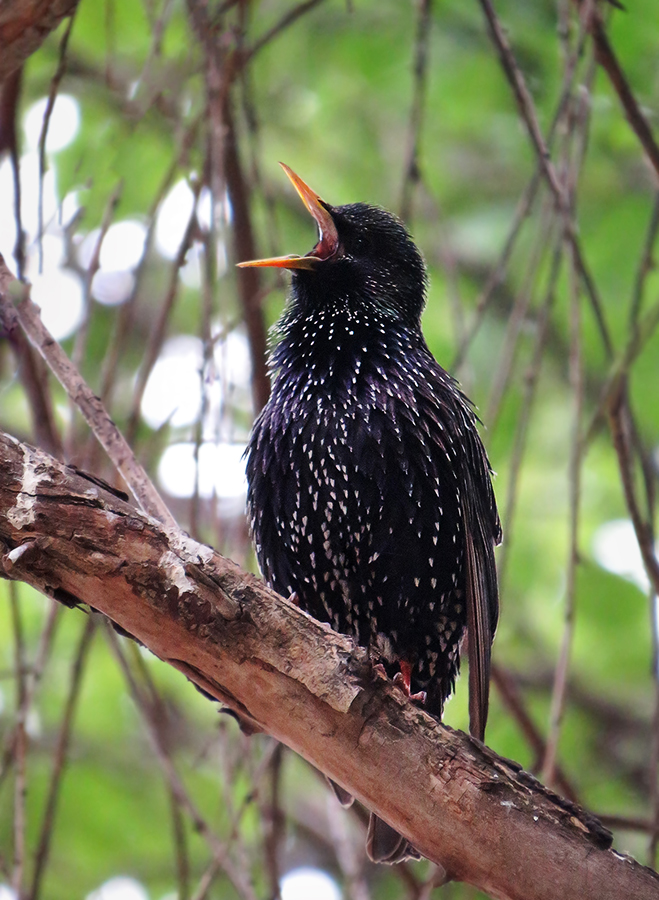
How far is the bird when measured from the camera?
304 cm

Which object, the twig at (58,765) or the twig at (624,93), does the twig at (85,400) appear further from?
the twig at (624,93)

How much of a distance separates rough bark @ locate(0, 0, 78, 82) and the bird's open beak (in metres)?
0.93

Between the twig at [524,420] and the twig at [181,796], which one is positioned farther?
the twig at [524,420]

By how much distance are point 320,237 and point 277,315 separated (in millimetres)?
734

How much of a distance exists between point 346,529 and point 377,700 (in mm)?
1025

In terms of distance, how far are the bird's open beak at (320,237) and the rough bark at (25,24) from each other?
930mm

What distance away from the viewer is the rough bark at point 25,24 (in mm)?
2502

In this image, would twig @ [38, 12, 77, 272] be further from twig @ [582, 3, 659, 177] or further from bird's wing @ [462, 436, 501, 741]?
twig @ [582, 3, 659, 177]

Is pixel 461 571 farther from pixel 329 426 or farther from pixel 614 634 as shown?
pixel 614 634

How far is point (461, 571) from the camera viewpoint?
312 centimetres

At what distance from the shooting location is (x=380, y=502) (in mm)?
3033

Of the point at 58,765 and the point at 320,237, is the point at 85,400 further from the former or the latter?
the point at 320,237

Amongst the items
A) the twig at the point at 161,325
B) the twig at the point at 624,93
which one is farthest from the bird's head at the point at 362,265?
the twig at the point at 624,93

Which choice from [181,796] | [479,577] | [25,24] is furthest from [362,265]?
[181,796]
